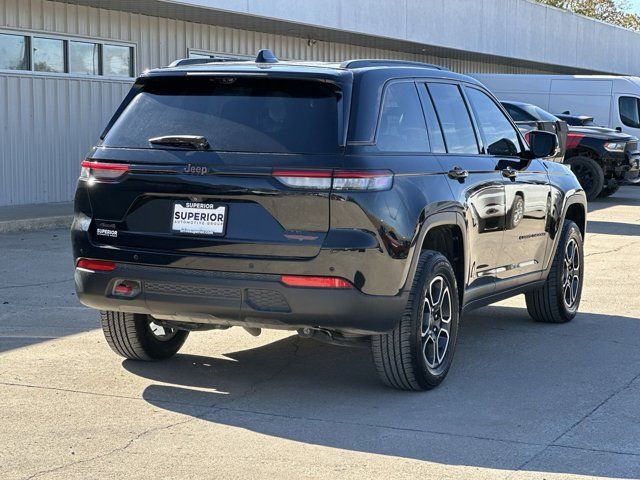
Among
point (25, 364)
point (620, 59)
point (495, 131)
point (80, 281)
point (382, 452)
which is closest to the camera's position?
point (382, 452)

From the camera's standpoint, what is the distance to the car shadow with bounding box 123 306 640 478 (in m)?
5.57

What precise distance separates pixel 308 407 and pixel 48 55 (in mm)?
12638

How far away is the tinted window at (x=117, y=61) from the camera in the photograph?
19.1m

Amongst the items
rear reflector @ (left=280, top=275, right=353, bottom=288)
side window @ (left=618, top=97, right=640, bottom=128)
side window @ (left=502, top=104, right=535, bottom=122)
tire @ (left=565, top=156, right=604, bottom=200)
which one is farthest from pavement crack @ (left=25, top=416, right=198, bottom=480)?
side window @ (left=618, top=97, right=640, bottom=128)

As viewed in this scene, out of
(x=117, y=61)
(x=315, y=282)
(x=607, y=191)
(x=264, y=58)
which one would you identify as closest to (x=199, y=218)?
(x=315, y=282)

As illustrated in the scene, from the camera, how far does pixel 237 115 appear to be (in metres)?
6.28

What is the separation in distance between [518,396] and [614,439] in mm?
946

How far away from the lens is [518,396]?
21.7 feet

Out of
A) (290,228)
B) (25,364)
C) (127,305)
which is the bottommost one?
(25,364)

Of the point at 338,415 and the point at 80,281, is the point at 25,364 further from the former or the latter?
the point at 338,415

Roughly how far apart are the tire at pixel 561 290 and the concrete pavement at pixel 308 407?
146 mm

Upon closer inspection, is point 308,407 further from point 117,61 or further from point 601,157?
point 601,157

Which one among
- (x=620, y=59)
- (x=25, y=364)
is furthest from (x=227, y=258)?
(x=620, y=59)

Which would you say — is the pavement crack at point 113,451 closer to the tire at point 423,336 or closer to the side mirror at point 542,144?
the tire at point 423,336
